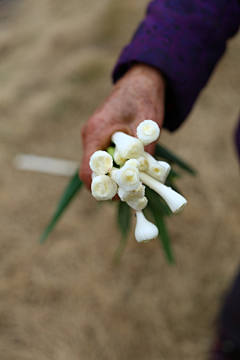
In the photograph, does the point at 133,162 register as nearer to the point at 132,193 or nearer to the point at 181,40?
the point at 132,193

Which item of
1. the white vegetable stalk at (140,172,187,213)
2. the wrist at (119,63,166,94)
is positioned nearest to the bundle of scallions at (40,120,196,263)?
the white vegetable stalk at (140,172,187,213)

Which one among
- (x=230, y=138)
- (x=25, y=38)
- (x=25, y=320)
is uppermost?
(x=230, y=138)

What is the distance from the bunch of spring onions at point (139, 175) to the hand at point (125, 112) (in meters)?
0.07

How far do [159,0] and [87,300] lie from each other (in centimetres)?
90

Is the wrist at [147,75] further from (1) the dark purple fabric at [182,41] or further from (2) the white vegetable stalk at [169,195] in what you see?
(2) the white vegetable stalk at [169,195]

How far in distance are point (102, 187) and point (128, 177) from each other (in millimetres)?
40

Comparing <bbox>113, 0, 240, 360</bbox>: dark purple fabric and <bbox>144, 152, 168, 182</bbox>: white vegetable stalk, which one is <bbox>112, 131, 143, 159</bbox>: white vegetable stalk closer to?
<bbox>144, 152, 168, 182</bbox>: white vegetable stalk

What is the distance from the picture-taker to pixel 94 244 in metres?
1.23

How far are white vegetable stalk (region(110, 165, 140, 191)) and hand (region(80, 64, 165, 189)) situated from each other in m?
0.13

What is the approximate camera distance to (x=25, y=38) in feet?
6.56

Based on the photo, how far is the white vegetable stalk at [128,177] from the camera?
390 millimetres

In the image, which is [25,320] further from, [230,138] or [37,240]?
[230,138]

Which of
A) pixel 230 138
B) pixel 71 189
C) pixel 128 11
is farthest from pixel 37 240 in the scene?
pixel 128 11

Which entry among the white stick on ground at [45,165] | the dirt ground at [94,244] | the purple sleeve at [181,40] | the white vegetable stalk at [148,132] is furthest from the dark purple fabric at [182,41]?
the white stick on ground at [45,165]
